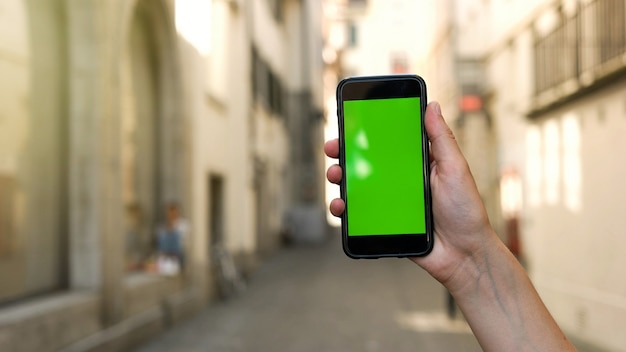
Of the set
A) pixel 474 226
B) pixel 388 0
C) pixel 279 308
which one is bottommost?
pixel 279 308

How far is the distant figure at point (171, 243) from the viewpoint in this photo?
12.1 metres

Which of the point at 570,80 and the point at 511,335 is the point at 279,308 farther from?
the point at 511,335

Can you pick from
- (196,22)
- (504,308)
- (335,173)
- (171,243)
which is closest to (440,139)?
(335,173)

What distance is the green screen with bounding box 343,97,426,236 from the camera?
2252 millimetres

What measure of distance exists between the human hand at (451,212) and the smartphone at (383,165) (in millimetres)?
52

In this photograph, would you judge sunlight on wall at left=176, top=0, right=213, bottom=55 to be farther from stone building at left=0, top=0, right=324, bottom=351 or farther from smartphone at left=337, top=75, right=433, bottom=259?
smartphone at left=337, top=75, right=433, bottom=259

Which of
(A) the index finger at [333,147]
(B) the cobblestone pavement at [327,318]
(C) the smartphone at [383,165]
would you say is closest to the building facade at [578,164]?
(B) the cobblestone pavement at [327,318]

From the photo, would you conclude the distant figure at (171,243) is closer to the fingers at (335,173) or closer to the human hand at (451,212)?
Result: the fingers at (335,173)

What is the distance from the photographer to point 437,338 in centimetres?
1045

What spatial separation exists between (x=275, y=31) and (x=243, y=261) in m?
11.1

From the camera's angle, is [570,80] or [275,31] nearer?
[570,80]

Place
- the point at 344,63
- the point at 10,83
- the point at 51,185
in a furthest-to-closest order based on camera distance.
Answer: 1. the point at 344,63
2. the point at 51,185
3. the point at 10,83

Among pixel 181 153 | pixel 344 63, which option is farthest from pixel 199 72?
pixel 344 63

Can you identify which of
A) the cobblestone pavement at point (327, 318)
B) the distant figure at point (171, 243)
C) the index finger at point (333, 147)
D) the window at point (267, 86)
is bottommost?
the cobblestone pavement at point (327, 318)
